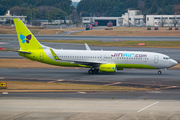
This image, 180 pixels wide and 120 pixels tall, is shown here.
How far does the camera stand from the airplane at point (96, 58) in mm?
44031

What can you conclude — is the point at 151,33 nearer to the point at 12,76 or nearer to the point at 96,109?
the point at 12,76

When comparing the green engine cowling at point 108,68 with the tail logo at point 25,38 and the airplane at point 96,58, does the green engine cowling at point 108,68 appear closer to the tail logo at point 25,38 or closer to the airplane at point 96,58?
the airplane at point 96,58

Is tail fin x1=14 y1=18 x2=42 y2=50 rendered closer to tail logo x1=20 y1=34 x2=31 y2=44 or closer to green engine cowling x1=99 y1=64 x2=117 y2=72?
tail logo x1=20 y1=34 x2=31 y2=44

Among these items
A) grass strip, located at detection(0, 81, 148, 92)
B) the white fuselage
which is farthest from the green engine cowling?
grass strip, located at detection(0, 81, 148, 92)

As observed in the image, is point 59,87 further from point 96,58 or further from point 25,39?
point 25,39

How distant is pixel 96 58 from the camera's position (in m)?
45.8

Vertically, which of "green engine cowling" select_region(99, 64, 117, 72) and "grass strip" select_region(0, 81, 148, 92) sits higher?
"green engine cowling" select_region(99, 64, 117, 72)

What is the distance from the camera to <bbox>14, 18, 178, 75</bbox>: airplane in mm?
44031

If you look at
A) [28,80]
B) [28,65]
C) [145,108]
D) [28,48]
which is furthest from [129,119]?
[28,65]

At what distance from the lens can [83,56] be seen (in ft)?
152

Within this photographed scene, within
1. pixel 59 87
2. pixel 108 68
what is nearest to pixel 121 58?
pixel 108 68

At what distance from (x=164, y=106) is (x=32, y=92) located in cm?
1500

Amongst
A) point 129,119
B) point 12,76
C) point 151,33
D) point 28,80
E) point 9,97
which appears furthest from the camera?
point 151,33

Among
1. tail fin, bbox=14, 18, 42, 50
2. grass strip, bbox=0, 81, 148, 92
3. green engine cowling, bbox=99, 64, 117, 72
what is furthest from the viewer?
tail fin, bbox=14, 18, 42, 50
